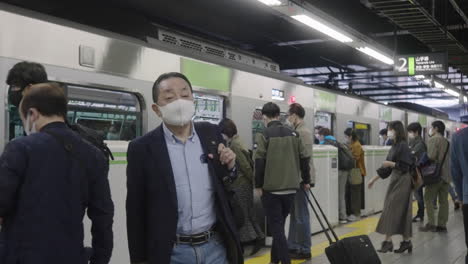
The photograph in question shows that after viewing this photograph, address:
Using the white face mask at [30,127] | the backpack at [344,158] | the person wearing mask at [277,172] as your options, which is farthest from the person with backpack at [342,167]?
the white face mask at [30,127]

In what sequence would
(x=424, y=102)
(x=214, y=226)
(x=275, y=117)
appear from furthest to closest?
1. (x=424, y=102)
2. (x=275, y=117)
3. (x=214, y=226)

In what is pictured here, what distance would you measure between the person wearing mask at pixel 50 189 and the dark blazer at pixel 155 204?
131 millimetres

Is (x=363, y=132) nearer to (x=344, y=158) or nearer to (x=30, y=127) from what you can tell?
(x=344, y=158)

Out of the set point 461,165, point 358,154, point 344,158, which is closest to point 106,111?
point 461,165

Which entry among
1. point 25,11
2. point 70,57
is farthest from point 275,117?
point 25,11

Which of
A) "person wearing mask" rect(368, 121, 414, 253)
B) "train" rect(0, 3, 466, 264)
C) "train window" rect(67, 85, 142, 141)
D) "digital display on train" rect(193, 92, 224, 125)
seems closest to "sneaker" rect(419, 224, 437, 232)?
"train" rect(0, 3, 466, 264)

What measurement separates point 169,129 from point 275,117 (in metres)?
2.83

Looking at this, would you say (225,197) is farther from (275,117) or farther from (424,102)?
(424,102)

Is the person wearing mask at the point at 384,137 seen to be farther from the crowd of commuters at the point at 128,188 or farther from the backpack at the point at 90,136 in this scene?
the crowd of commuters at the point at 128,188

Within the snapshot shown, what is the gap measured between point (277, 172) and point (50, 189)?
302cm

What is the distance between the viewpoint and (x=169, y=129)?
A: 2307 mm

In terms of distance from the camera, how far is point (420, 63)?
10.4 metres

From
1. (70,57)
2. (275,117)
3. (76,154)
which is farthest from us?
(275,117)

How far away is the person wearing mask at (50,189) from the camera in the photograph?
1.94 meters
